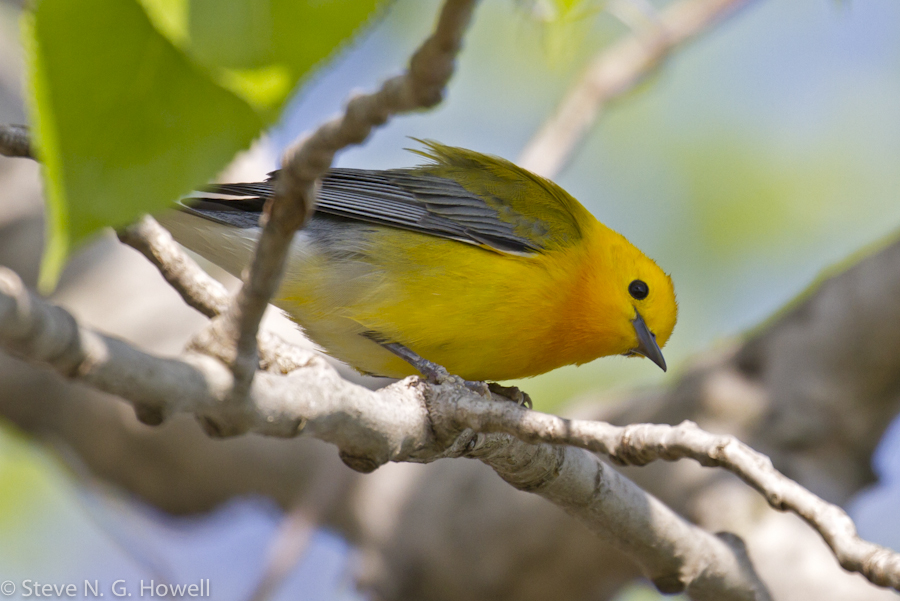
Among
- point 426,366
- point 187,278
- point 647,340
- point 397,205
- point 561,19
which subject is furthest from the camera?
point 647,340

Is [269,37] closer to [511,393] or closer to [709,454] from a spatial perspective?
[709,454]

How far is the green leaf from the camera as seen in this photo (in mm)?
1153

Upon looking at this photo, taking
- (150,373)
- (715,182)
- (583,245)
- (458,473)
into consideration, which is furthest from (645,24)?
(150,373)

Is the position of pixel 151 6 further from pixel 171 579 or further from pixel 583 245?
pixel 171 579

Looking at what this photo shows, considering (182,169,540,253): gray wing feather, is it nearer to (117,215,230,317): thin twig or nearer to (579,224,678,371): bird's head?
(579,224,678,371): bird's head

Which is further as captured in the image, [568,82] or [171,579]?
[568,82]

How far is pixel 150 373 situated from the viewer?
5.86 feet

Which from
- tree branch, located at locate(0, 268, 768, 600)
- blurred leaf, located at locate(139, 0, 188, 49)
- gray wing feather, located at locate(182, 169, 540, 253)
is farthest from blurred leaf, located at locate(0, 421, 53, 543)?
blurred leaf, located at locate(139, 0, 188, 49)

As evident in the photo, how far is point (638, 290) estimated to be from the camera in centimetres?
524

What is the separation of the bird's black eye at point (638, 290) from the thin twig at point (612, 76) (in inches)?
75.0

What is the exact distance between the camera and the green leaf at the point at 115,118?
1.15m

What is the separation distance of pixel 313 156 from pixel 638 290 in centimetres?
392

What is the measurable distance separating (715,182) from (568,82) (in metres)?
2.41

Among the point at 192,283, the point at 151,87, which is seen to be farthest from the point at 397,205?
the point at 151,87
